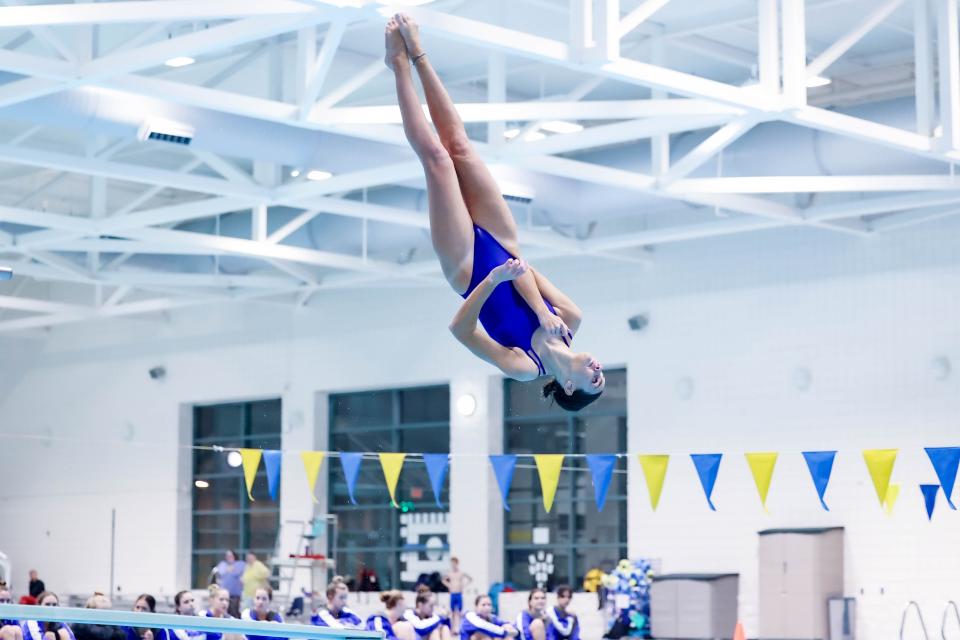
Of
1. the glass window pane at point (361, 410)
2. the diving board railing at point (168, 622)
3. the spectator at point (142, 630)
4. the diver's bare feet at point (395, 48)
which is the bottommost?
the spectator at point (142, 630)

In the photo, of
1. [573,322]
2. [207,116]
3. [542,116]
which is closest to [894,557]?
[542,116]

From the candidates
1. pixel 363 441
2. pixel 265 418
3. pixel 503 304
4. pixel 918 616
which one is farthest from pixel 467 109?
pixel 265 418

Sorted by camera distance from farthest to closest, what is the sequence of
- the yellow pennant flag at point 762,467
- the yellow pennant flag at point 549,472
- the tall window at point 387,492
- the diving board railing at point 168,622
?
the tall window at point 387,492
the yellow pennant flag at point 549,472
the yellow pennant flag at point 762,467
the diving board railing at point 168,622

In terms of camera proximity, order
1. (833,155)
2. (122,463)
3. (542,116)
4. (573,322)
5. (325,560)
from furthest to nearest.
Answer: (122,463) < (325,560) < (833,155) < (542,116) < (573,322)

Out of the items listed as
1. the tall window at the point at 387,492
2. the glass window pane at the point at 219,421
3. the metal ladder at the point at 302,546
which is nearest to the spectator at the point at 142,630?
the metal ladder at the point at 302,546

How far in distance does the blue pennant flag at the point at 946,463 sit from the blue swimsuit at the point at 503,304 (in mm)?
7926

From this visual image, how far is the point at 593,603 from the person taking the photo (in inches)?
725

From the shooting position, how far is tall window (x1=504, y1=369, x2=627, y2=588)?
18.9 metres

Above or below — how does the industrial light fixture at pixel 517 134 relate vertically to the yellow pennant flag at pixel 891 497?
above

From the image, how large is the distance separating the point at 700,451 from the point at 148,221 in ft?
22.0

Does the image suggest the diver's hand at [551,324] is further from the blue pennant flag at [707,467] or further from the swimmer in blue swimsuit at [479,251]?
the blue pennant flag at [707,467]

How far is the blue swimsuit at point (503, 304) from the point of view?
583 cm

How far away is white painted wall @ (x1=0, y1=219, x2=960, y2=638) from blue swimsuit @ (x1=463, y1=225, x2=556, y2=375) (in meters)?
10.6

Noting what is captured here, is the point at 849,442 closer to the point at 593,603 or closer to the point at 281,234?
the point at 593,603
